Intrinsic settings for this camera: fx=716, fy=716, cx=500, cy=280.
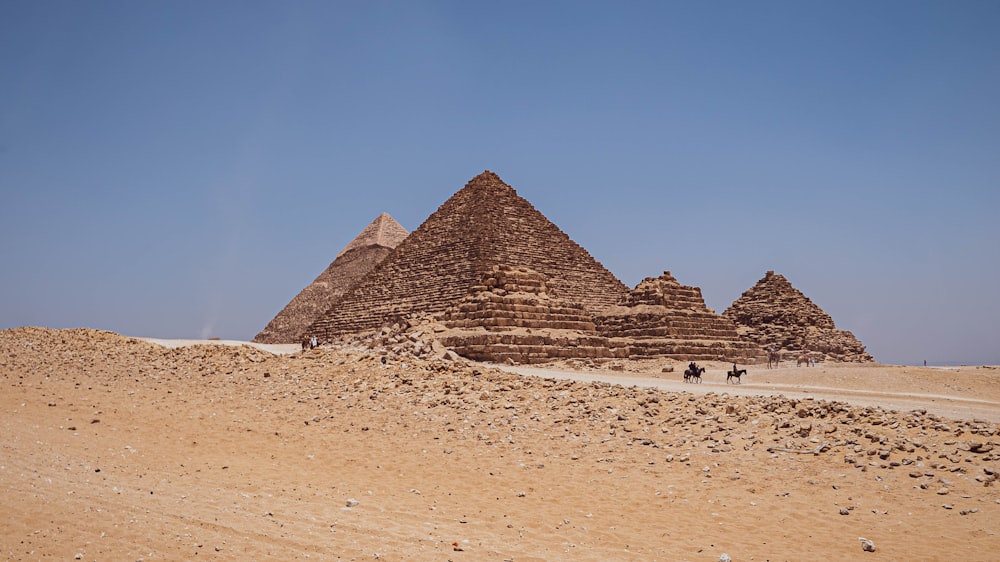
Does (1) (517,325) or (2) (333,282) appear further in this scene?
(2) (333,282)

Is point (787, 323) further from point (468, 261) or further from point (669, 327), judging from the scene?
point (468, 261)

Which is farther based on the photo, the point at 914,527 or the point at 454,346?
the point at 454,346

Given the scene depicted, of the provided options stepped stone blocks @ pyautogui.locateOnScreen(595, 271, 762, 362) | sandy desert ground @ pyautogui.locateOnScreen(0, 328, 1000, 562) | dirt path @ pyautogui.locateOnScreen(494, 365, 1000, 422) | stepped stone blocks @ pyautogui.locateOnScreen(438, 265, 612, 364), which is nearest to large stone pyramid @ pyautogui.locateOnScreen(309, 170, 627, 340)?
stepped stone blocks @ pyautogui.locateOnScreen(595, 271, 762, 362)

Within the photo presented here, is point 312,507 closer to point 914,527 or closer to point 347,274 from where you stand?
point 914,527

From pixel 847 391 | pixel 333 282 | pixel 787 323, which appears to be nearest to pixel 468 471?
pixel 847 391

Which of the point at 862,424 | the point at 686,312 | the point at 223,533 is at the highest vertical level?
the point at 686,312

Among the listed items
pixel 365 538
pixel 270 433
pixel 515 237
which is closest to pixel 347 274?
pixel 515 237

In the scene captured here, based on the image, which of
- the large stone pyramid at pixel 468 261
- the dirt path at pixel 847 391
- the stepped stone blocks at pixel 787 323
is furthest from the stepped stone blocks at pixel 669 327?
the stepped stone blocks at pixel 787 323
